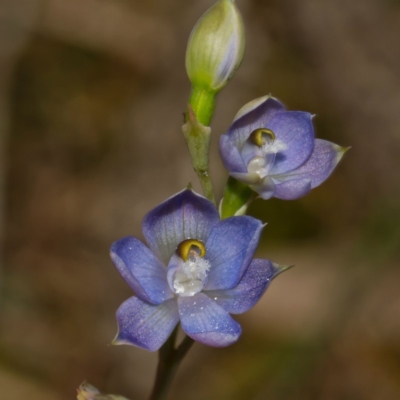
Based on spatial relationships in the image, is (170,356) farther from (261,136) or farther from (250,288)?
(261,136)

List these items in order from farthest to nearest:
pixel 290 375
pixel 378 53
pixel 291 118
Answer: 1. pixel 378 53
2. pixel 290 375
3. pixel 291 118

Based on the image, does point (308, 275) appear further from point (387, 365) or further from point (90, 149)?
point (90, 149)

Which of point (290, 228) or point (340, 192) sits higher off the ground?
point (340, 192)

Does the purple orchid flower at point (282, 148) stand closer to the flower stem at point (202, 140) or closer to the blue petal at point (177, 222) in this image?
the flower stem at point (202, 140)

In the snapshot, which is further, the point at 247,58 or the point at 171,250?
the point at 247,58

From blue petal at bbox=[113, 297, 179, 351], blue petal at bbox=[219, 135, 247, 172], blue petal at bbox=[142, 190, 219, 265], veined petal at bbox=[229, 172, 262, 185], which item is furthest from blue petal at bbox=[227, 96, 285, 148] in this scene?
blue petal at bbox=[113, 297, 179, 351]

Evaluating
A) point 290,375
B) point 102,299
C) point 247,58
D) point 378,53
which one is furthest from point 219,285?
point 378,53
